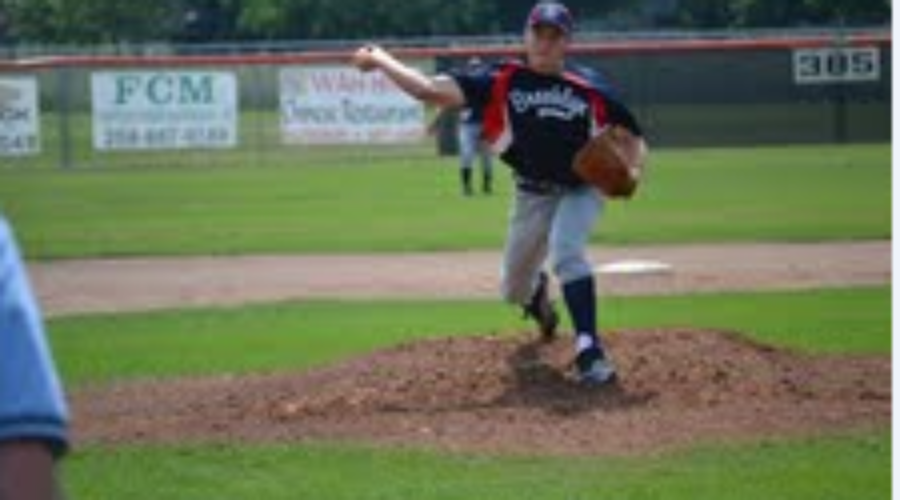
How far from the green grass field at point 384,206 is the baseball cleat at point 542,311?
343 inches

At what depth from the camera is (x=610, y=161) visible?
879 centimetres

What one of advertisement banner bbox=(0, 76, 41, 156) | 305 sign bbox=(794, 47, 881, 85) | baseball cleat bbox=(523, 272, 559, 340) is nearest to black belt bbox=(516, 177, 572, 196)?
baseball cleat bbox=(523, 272, 559, 340)

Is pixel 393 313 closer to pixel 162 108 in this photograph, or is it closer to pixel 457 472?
pixel 457 472

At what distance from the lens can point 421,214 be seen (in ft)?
75.1

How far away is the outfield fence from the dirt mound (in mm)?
22657

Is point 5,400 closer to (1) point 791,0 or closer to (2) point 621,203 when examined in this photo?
(2) point 621,203

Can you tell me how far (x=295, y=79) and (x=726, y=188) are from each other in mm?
9595

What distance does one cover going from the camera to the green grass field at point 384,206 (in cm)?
1970

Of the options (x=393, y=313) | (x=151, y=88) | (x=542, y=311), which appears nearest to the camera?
(x=542, y=311)

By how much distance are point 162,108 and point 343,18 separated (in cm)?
3359

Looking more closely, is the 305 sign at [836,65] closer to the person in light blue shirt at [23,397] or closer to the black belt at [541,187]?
the black belt at [541,187]

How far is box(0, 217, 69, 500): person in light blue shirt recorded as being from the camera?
2482 millimetres

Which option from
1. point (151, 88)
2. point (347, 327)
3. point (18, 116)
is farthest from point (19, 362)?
point (18, 116)

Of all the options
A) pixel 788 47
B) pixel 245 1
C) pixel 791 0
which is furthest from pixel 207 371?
pixel 245 1
